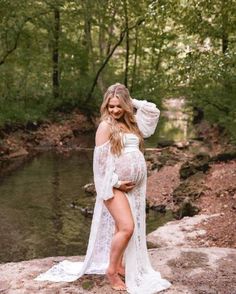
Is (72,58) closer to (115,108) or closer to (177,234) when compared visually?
(177,234)

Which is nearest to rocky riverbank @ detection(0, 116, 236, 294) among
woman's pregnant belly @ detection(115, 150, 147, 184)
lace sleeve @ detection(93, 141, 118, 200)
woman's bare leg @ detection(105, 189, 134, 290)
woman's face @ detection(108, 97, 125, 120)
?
woman's bare leg @ detection(105, 189, 134, 290)

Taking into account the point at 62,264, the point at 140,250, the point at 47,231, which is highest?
the point at 140,250

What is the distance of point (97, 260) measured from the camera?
596 cm

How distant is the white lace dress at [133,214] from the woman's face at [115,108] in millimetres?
244

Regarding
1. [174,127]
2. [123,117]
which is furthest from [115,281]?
[174,127]

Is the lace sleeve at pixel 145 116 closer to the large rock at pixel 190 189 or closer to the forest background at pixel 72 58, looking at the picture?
the large rock at pixel 190 189

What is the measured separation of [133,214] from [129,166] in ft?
1.94

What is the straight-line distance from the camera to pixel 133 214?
18.5 feet

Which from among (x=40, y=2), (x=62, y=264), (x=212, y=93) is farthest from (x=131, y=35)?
(x=62, y=264)

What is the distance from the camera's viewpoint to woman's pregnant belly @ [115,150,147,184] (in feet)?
17.9

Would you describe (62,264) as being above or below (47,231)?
above

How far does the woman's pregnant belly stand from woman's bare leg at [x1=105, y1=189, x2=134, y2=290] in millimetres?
205

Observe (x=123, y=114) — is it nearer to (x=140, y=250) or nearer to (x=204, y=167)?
(x=140, y=250)

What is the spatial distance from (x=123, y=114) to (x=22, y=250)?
16.3 ft
